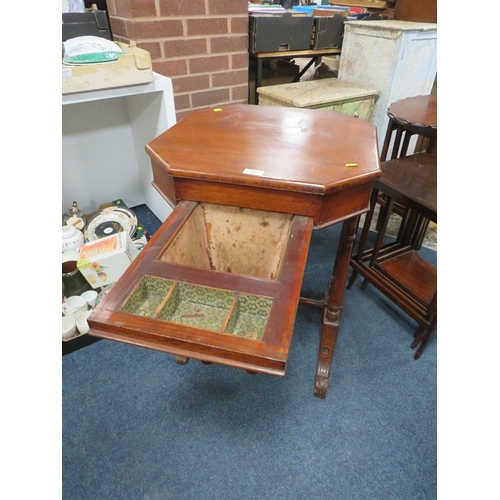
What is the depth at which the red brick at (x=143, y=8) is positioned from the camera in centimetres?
155

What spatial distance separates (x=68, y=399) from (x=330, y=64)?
284cm

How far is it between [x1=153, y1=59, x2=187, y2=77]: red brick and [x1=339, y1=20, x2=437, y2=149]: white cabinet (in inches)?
45.1

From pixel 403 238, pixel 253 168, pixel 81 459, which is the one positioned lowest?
pixel 81 459

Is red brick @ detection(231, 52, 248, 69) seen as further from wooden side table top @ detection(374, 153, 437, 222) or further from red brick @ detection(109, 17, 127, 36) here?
wooden side table top @ detection(374, 153, 437, 222)

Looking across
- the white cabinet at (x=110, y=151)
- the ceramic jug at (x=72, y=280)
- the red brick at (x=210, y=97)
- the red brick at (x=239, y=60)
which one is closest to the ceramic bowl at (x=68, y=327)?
the ceramic jug at (x=72, y=280)

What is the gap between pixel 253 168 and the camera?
0.83 meters

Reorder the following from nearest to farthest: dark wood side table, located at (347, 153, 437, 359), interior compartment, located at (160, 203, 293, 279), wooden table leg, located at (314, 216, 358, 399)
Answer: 1. interior compartment, located at (160, 203, 293, 279)
2. wooden table leg, located at (314, 216, 358, 399)
3. dark wood side table, located at (347, 153, 437, 359)

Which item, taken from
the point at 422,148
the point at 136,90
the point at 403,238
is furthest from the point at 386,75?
the point at 136,90

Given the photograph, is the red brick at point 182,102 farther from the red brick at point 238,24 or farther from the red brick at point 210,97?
the red brick at point 238,24

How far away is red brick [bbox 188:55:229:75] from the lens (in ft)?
5.98

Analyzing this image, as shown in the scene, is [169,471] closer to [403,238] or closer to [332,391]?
[332,391]

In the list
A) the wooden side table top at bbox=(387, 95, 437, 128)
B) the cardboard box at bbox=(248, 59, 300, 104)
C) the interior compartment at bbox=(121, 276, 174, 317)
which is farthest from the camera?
the cardboard box at bbox=(248, 59, 300, 104)

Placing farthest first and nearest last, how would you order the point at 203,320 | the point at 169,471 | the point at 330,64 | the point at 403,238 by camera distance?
the point at 330,64, the point at 403,238, the point at 169,471, the point at 203,320

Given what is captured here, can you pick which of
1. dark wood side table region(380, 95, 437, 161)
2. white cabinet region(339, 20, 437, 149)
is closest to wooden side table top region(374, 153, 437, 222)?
dark wood side table region(380, 95, 437, 161)
